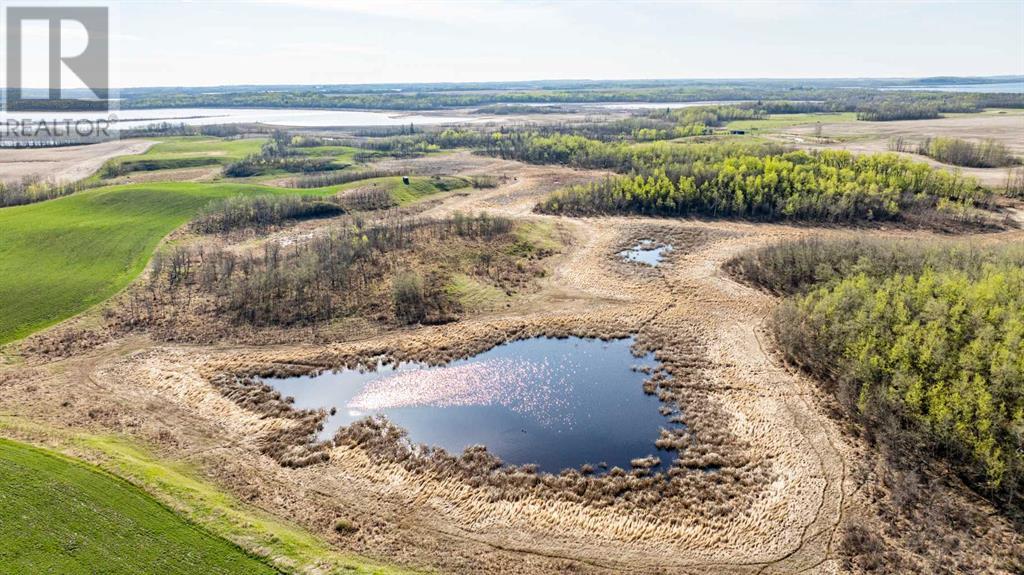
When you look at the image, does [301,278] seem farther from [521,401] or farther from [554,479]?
[554,479]

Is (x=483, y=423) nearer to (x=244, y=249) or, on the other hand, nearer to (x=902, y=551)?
(x=902, y=551)

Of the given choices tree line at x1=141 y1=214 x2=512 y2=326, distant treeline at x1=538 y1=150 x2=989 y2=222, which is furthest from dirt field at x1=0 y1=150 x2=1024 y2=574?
distant treeline at x1=538 y1=150 x2=989 y2=222

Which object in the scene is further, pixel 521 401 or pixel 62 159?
pixel 62 159

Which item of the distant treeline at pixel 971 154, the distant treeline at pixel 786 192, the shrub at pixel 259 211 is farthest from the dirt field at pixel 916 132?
the shrub at pixel 259 211

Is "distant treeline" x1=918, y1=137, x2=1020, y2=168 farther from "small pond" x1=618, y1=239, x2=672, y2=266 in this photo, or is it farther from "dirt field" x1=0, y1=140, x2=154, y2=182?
"dirt field" x1=0, y1=140, x2=154, y2=182

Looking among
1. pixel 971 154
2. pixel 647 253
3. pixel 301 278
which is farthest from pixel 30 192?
pixel 971 154

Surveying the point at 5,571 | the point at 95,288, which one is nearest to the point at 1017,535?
the point at 5,571
